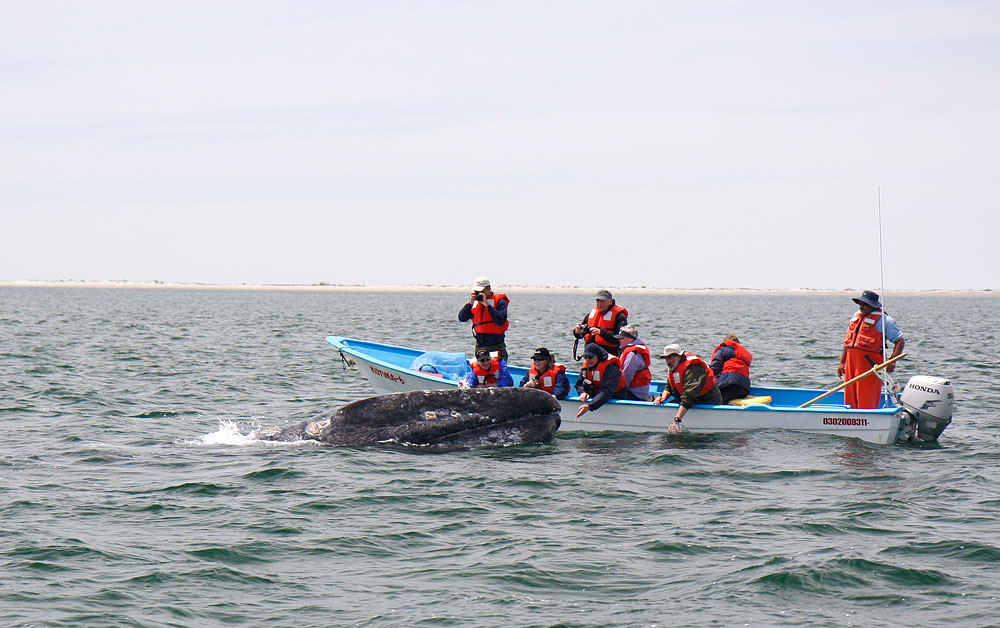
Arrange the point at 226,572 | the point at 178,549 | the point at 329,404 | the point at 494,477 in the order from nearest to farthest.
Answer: the point at 226,572
the point at 178,549
the point at 494,477
the point at 329,404

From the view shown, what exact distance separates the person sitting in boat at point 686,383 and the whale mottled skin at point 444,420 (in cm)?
210

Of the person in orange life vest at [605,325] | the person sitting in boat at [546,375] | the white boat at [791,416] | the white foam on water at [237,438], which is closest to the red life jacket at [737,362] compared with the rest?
the white boat at [791,416]

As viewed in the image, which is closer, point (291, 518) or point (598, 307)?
point (291, 518)

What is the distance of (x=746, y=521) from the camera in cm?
977

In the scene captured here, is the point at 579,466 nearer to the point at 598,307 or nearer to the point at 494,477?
the point at 494,477

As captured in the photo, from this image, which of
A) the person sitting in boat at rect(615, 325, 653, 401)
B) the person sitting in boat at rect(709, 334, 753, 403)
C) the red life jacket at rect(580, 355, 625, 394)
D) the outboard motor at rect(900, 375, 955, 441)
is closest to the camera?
the outboard motor at rect(900, 375, 955, 441)

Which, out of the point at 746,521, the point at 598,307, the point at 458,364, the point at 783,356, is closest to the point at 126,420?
the point at 458,364

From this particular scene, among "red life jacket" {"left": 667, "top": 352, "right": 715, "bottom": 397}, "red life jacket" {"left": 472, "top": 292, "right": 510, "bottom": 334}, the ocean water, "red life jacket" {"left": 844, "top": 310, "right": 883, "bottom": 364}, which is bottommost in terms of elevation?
the ocean water

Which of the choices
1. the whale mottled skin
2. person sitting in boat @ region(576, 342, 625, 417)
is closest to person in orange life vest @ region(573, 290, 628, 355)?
person sitting in boat @ region(576, 342, 625, 417)

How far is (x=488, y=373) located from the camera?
1462 cm

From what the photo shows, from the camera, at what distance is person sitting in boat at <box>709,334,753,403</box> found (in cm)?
1546

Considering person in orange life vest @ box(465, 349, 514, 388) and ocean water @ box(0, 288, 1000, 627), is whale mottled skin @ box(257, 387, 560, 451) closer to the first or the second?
ocean water @ box(0, 288, 1000, 627)

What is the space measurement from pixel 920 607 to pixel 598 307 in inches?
350

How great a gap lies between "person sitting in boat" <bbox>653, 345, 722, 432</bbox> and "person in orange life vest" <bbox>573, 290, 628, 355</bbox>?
4.05 feet
